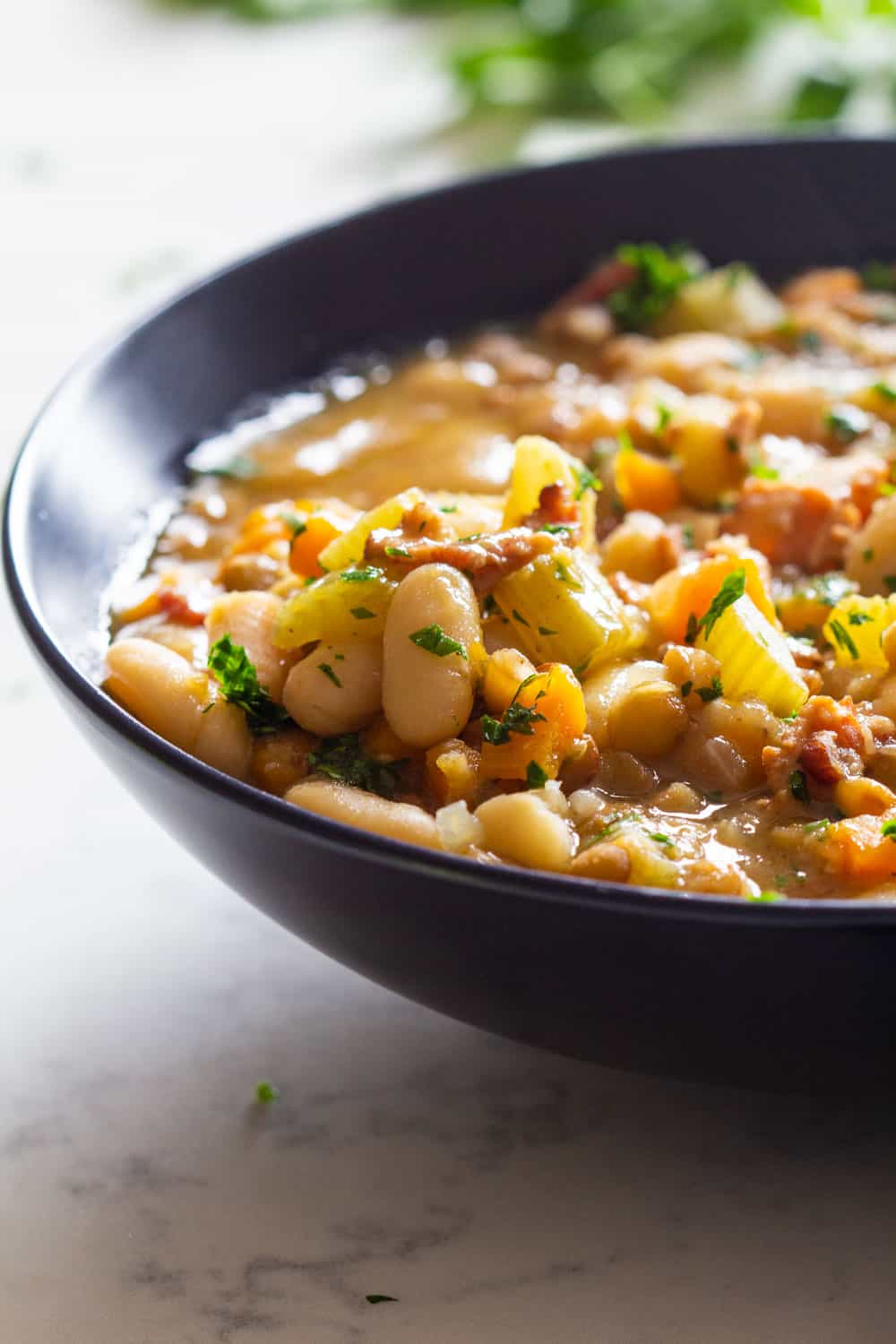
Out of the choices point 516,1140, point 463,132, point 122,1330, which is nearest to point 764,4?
point 463,132

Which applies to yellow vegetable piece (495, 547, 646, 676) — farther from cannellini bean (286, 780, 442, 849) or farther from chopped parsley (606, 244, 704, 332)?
chopped parsley (606, 244, 704, 332)

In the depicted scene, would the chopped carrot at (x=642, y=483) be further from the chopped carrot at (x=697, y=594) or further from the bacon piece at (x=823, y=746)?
the bacon piece at (x=823, y=746)

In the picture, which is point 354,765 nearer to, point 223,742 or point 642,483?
point 223,742

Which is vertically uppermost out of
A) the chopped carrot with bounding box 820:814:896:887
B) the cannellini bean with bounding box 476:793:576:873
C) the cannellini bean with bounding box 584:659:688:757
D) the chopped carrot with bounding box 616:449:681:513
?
the chopped carrot with bounding box 616:449:681:513

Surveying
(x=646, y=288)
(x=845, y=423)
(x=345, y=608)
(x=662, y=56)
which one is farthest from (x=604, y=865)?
(x=662, y=56)

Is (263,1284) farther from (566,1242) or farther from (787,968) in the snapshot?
(787,968)

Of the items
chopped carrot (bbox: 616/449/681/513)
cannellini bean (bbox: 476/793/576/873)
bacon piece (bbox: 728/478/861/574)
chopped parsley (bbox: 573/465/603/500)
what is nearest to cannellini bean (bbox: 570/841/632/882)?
cannellini bean (bbox: 476/793/576/873)
